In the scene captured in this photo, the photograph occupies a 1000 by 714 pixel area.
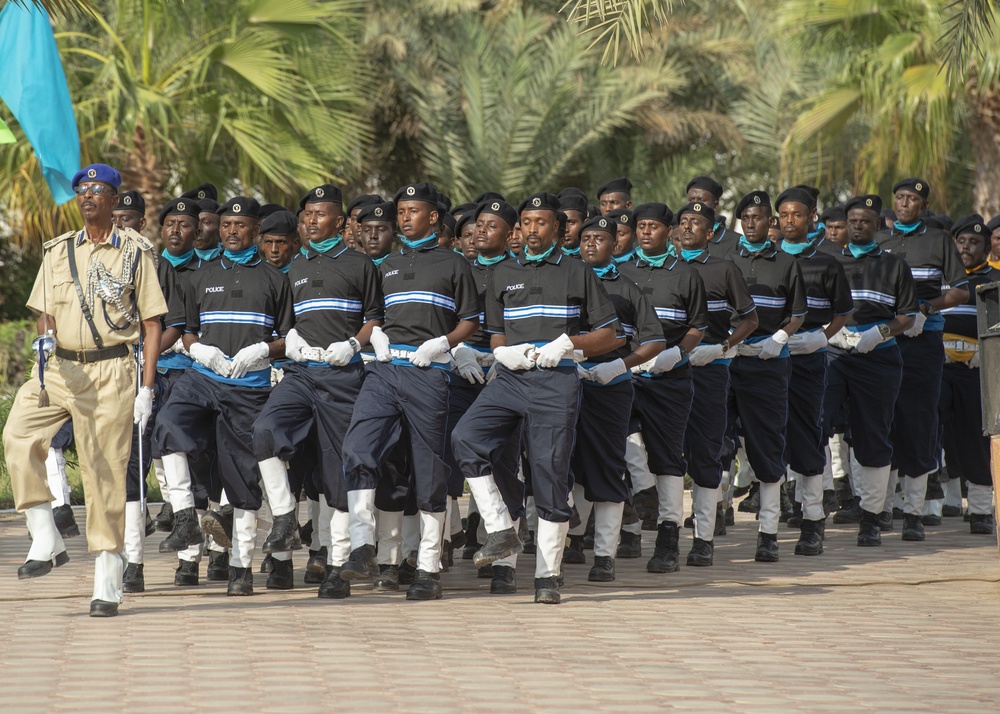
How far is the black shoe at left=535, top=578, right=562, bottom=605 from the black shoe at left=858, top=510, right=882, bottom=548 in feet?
12.1

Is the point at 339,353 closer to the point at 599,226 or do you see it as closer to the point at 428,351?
the point at 428,351

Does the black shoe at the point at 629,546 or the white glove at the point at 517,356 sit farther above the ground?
the white glove at the point at 517,356

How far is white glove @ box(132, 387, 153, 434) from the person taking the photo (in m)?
8.17

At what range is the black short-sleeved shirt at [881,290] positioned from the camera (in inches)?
464

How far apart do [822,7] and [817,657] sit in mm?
13059

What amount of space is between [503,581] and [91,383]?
2761 mm

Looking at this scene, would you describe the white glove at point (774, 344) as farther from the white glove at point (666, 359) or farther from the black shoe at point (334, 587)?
the black shoe at point (334, 587)

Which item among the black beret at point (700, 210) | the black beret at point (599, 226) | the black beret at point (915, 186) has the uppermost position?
the black beret at point (915, 186)

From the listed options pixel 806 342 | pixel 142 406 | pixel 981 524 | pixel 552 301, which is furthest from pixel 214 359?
pixel 981 524

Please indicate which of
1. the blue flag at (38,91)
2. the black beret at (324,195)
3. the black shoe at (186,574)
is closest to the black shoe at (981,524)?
the black beret at (324,195)

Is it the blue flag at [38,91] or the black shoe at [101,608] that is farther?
the blue flag at [38,91]

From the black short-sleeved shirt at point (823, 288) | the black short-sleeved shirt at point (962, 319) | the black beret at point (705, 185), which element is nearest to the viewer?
the black short-sleeved shirt at point (823, 288)

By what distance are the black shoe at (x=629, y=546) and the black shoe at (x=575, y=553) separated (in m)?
0.43

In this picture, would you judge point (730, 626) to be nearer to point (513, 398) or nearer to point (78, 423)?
point (513, 398)
